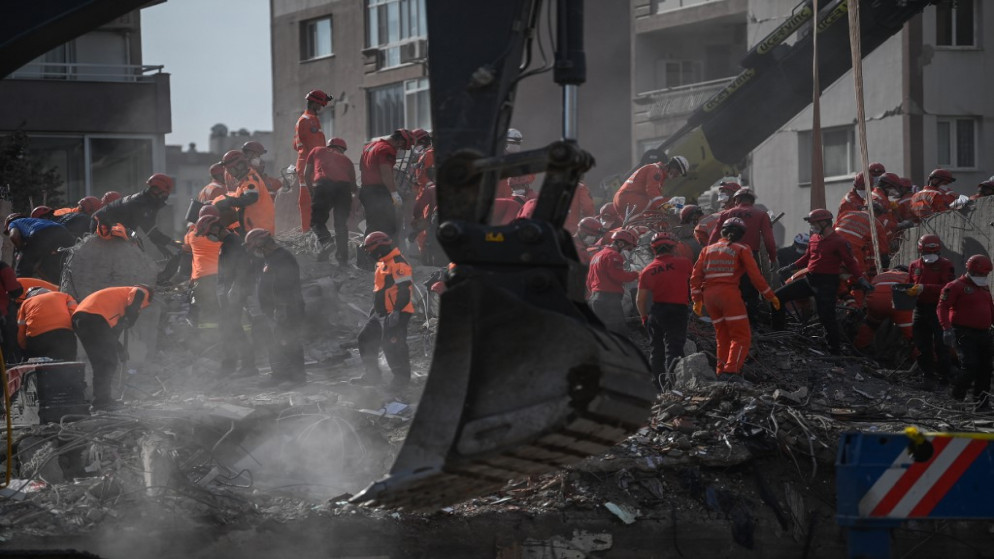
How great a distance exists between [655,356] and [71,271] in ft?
23.7

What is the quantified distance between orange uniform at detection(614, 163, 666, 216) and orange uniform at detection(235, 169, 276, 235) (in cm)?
444

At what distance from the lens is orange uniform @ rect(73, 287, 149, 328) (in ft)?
38.9

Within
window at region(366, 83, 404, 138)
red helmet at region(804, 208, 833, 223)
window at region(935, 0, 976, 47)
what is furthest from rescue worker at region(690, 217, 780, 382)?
window at region(366, 83, 404, 138)

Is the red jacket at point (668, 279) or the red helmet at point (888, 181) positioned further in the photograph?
the red helmet at point (888, 181)

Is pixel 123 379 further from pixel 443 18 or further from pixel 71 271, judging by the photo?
pixel 443 18

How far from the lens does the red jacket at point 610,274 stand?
40.8 feet

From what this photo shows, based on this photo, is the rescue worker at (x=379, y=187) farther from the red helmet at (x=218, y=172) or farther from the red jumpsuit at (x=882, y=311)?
the red jumpsuit at (x=882, y=311)

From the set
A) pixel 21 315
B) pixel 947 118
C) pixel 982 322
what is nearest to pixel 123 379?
pixel 21 315

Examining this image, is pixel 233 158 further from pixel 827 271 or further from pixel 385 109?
pixel 385 109

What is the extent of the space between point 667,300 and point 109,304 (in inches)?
220

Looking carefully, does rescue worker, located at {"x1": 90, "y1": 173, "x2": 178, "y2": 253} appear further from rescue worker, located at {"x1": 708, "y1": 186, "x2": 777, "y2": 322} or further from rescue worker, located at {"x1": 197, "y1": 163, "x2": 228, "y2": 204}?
rescue worker, located at {"x1": 708, "y1": 186, "x2": 777, "y2": 322}

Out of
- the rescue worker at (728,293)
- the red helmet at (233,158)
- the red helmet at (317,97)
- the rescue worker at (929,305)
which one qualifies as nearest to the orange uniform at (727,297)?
the rescue worker at (728,293)

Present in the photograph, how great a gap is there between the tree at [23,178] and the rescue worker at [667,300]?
14071mm

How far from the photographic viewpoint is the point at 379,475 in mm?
10719
